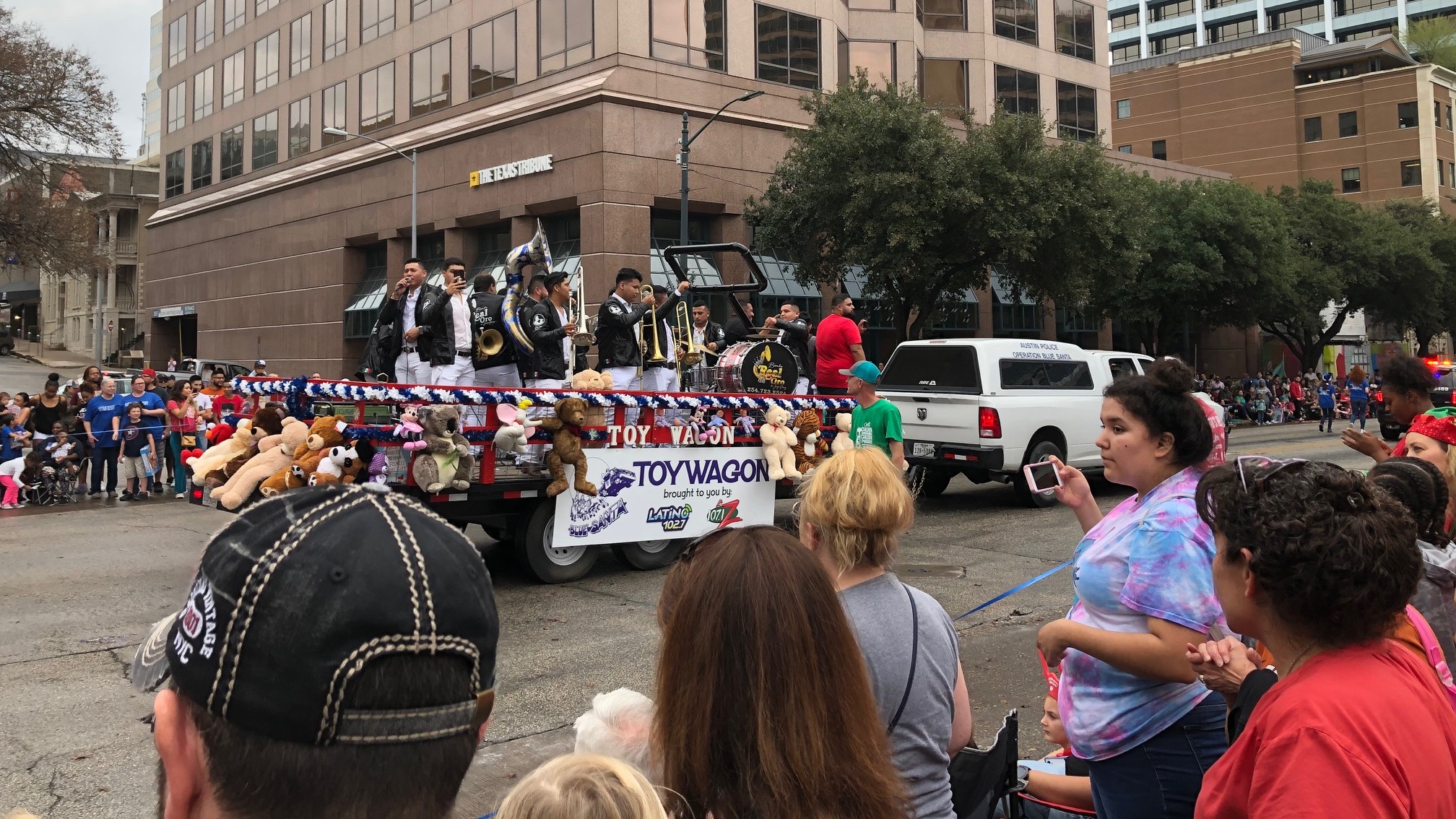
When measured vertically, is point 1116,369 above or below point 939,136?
below

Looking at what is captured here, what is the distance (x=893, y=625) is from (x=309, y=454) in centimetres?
586

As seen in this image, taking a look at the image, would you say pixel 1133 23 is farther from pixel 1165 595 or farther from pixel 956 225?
pixel 1165 595

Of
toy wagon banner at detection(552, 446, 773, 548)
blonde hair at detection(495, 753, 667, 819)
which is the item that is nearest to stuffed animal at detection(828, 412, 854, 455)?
toy wagon banner at detection(552, 446, 773, 548)

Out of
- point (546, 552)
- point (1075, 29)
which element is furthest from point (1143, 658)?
point (1075, 29)

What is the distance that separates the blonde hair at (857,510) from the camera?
2.89 meters

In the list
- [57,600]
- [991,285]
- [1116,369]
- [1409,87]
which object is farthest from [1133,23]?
[57,600]

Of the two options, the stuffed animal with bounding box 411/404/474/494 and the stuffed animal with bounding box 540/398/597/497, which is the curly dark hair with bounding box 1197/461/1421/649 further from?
the stuffed animal with bounding box 540/398/597/497

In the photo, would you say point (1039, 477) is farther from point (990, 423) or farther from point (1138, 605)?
point (990, 423)

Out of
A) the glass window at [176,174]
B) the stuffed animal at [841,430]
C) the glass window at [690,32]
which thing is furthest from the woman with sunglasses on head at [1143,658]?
the glass window at [176,174]

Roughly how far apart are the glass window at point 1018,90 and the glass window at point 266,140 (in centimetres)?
3015

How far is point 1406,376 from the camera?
618cm

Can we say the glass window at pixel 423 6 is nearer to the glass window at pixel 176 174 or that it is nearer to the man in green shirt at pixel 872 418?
the glass window at pixel 176 174

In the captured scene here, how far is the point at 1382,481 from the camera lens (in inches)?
133

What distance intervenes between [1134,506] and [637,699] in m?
1.76
